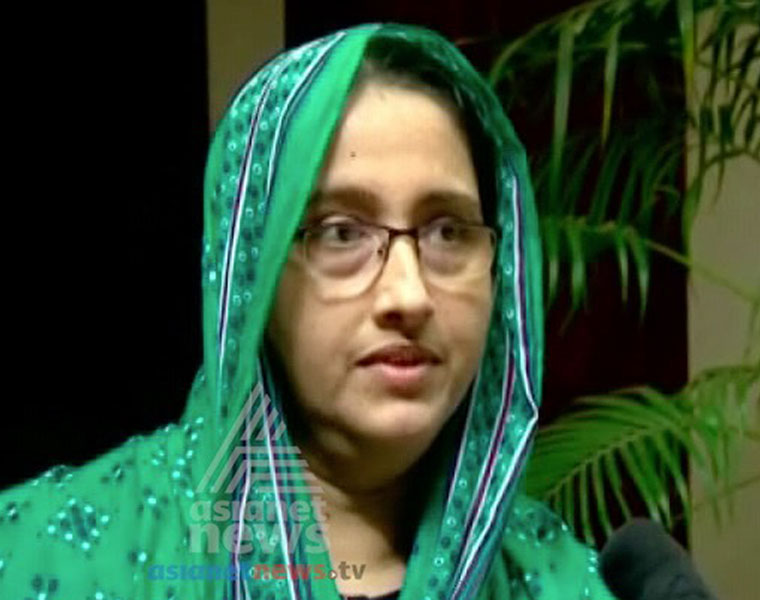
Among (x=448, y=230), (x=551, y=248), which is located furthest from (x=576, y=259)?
(x=448, y=230)

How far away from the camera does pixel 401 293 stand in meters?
0.97

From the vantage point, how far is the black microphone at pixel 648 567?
0.98 m

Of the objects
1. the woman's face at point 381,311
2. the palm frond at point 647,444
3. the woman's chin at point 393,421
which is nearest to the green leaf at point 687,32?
the palm frond at point 647,444

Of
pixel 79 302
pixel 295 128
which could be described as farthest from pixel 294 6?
pixel 295 128

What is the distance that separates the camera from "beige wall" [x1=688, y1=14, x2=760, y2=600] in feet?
6.60

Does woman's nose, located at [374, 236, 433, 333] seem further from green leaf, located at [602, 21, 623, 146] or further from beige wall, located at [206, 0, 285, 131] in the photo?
beige wall, located at [206, 0, 285, 131]

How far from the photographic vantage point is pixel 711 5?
1477 millimetres

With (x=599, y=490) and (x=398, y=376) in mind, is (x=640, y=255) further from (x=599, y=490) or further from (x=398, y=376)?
(x=398, y=376)

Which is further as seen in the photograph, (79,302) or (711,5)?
(79,302)

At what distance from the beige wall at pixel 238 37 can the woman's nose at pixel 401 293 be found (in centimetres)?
104

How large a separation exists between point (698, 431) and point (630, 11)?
457mm

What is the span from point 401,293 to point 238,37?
1.14m

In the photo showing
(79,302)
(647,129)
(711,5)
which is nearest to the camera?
(711,5)

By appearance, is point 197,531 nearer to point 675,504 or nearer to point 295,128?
point 295,128
